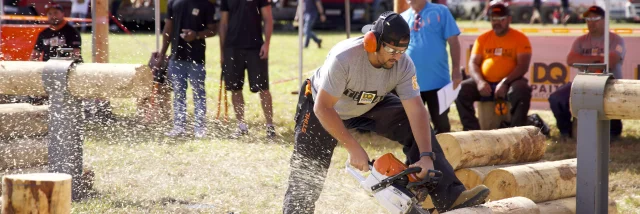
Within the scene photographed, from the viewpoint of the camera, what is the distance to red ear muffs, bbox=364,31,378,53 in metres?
4.45

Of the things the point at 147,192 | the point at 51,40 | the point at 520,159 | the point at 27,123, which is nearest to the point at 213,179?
the point at 147,192

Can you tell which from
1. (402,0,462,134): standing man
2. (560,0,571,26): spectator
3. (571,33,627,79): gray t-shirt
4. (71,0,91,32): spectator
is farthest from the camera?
(560,0,571,26): spectator

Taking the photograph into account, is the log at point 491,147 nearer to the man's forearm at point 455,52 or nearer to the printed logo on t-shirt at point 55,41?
the man's forearm at point 455,52

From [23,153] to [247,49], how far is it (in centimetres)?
319

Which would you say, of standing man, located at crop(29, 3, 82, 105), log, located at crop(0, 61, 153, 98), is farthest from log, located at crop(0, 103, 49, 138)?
standing man, located at crop(29, 3, 82, 105)

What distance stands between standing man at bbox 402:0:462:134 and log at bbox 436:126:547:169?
7.31ft

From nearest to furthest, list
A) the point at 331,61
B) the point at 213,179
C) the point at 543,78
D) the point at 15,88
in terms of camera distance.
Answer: the point at 331,61 → the point at 15,88 → the point at 213,179 → the point at 543,78

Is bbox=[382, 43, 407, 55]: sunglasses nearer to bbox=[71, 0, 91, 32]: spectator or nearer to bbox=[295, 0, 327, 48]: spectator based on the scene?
bbox=[71, 0, 91, 32]: spectator

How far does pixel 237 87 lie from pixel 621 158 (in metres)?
3.99

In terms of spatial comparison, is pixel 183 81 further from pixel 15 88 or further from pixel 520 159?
pixel 520 159

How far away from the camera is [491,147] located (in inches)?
234

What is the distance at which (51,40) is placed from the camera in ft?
31.1

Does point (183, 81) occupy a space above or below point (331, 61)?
below

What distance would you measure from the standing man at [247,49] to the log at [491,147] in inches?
129
